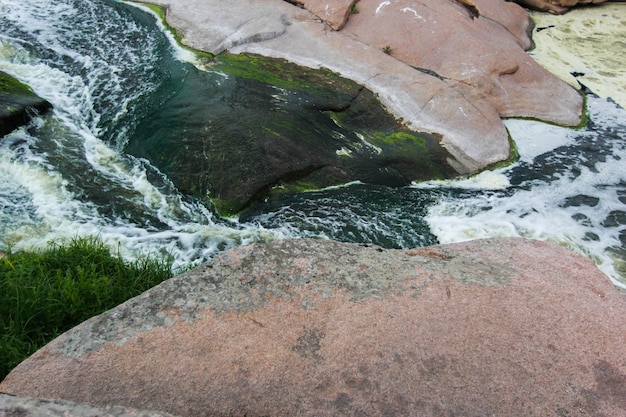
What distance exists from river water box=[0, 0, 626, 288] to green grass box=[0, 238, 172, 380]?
0.57 m

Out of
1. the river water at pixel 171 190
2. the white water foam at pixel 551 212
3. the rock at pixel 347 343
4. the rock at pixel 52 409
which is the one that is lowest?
the white water foam at pixel 551 212

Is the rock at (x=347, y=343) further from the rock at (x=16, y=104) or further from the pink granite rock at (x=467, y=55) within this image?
the pink granite rock at (x=467, y=55)

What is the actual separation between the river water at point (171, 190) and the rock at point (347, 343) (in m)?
1.96

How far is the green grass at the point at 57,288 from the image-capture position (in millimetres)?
3570

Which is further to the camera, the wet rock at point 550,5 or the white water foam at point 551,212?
the wet rock at point 550,5

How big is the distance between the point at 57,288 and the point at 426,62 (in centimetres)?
660

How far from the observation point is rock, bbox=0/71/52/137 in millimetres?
6227

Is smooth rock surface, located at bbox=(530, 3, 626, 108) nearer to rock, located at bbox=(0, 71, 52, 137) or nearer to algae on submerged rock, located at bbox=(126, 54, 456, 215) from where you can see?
algae on submerged rock, located at bbox=(126, 54, 456, 215)

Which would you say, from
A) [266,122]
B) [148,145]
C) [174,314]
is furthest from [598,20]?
[174,314]

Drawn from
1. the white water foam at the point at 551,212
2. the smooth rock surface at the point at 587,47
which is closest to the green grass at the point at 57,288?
the white water foam at the point at 551,212

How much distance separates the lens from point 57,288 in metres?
3.94

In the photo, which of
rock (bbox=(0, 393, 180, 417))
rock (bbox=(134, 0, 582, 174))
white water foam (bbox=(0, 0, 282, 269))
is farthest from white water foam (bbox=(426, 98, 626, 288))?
rock (bbox=(0, 393, 180, 417))

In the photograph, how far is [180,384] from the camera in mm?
2557

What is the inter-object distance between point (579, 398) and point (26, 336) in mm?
3392
